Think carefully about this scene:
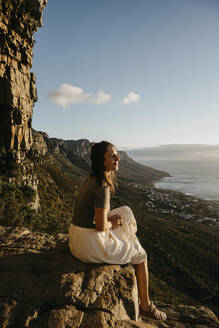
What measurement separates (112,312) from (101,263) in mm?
763

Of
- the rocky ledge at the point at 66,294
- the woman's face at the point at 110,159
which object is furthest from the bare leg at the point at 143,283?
the woman's face at the point at 110,159

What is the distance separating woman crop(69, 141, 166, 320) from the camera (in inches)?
128

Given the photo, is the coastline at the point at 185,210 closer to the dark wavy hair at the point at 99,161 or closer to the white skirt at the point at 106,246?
the white skirt at the point at 106,246

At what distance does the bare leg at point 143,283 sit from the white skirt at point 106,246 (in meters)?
0.15

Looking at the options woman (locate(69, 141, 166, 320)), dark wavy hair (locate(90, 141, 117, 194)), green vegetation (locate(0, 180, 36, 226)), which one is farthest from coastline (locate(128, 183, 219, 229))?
dark wavy hair (locate(90, 141, 117, 194))

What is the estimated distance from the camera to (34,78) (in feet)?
Answer: 93.5

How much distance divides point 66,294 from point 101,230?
109 centimetres

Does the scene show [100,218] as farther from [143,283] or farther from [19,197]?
[19,197]

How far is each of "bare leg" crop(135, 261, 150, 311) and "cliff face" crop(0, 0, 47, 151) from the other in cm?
2619

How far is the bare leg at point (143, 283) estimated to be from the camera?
3.66 meters

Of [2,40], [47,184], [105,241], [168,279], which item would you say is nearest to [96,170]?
[105,241]

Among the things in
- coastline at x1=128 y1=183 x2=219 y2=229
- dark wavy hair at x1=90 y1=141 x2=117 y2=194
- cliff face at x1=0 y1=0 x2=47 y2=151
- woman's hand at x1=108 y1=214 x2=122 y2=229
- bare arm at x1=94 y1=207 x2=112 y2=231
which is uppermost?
cliff face at x1=0 y1=0 x2=47 y2=151

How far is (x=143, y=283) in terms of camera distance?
3.75m

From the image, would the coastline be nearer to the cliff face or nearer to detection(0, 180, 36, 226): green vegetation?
detection(0, 180, 36, 226): green vegetation
